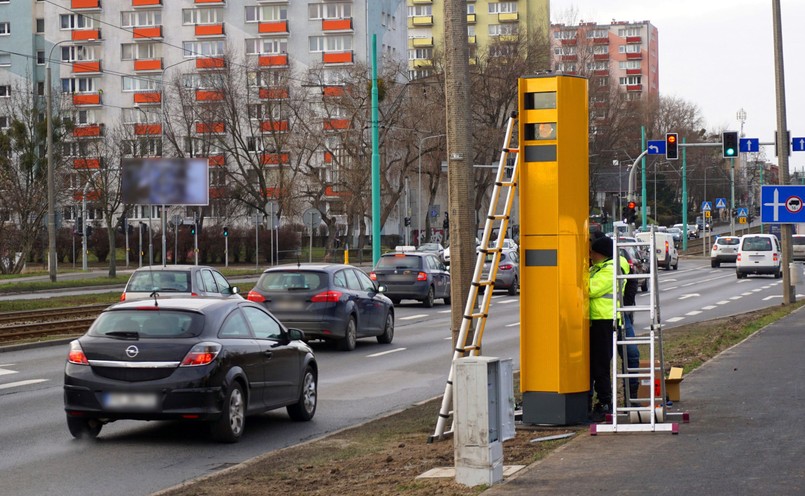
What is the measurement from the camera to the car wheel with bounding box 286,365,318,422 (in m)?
13.3

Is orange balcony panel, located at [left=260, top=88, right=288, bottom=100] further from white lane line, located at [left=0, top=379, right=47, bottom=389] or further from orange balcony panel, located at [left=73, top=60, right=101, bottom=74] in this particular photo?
white lane line, located at [left=0, top=379, right=47, bottom=389]

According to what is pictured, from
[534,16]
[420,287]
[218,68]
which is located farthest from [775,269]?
[534,16]

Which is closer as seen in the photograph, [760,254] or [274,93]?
[760,254]

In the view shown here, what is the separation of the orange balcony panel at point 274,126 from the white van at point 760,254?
3389 centimetres

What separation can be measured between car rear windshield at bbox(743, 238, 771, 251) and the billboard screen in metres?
22.8

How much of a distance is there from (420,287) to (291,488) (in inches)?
1035

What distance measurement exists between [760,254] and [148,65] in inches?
2436

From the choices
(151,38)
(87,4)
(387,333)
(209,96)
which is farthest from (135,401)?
(87,4)

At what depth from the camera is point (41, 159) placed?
5894 centimetres

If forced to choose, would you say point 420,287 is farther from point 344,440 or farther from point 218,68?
point 218,68

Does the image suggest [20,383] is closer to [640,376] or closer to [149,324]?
[149,324]

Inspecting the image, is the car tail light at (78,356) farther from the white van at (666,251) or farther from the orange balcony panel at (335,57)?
the orange balcony panel at (335,57)

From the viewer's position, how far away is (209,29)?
101000 millimetres

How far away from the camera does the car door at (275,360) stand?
1250 centimetres
